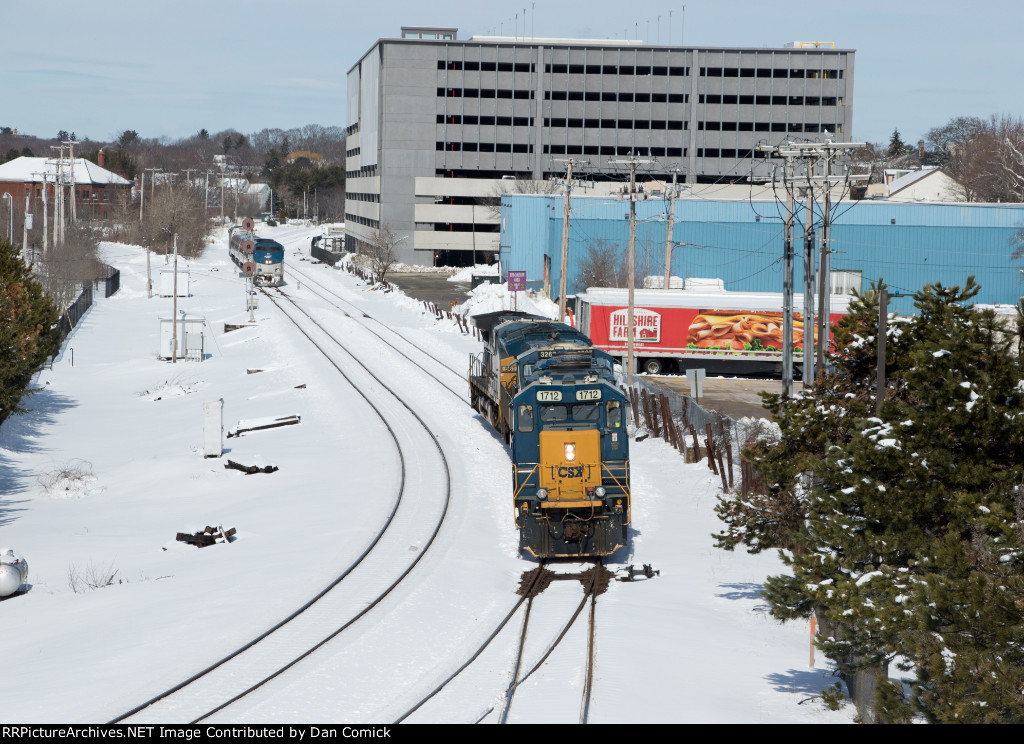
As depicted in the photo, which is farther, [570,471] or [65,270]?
[65,270]

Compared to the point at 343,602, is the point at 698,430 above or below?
above

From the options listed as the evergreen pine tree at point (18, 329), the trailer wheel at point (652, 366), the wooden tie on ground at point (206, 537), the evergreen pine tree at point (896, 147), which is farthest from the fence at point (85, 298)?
the evergreen pine tree at point (896, 147)

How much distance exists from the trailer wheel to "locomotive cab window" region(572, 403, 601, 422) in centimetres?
2924

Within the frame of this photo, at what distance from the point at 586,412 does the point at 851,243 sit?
56112mm

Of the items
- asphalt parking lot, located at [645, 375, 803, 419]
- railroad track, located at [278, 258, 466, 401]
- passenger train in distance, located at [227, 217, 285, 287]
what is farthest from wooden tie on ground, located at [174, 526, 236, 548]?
passenger train in distance, located at [227, 217, 285, 287]

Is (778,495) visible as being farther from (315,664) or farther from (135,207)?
(135,207)

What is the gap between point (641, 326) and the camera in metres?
49.4

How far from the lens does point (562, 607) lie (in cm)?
1827

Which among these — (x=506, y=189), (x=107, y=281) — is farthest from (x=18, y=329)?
(x=506, y=189)

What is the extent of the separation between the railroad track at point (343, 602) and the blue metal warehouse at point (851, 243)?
4215 cm

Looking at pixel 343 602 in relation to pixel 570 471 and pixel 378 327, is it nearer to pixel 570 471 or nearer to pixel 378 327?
pixel 570 471

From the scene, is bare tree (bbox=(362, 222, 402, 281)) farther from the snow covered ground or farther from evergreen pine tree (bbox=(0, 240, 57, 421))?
evergreen pine tree (bbox=(0, 240, 57, 421))

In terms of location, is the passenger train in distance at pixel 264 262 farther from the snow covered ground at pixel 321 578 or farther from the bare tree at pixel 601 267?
the snow covered ground at pixel 321 578

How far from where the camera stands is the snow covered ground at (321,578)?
13.9 metres
